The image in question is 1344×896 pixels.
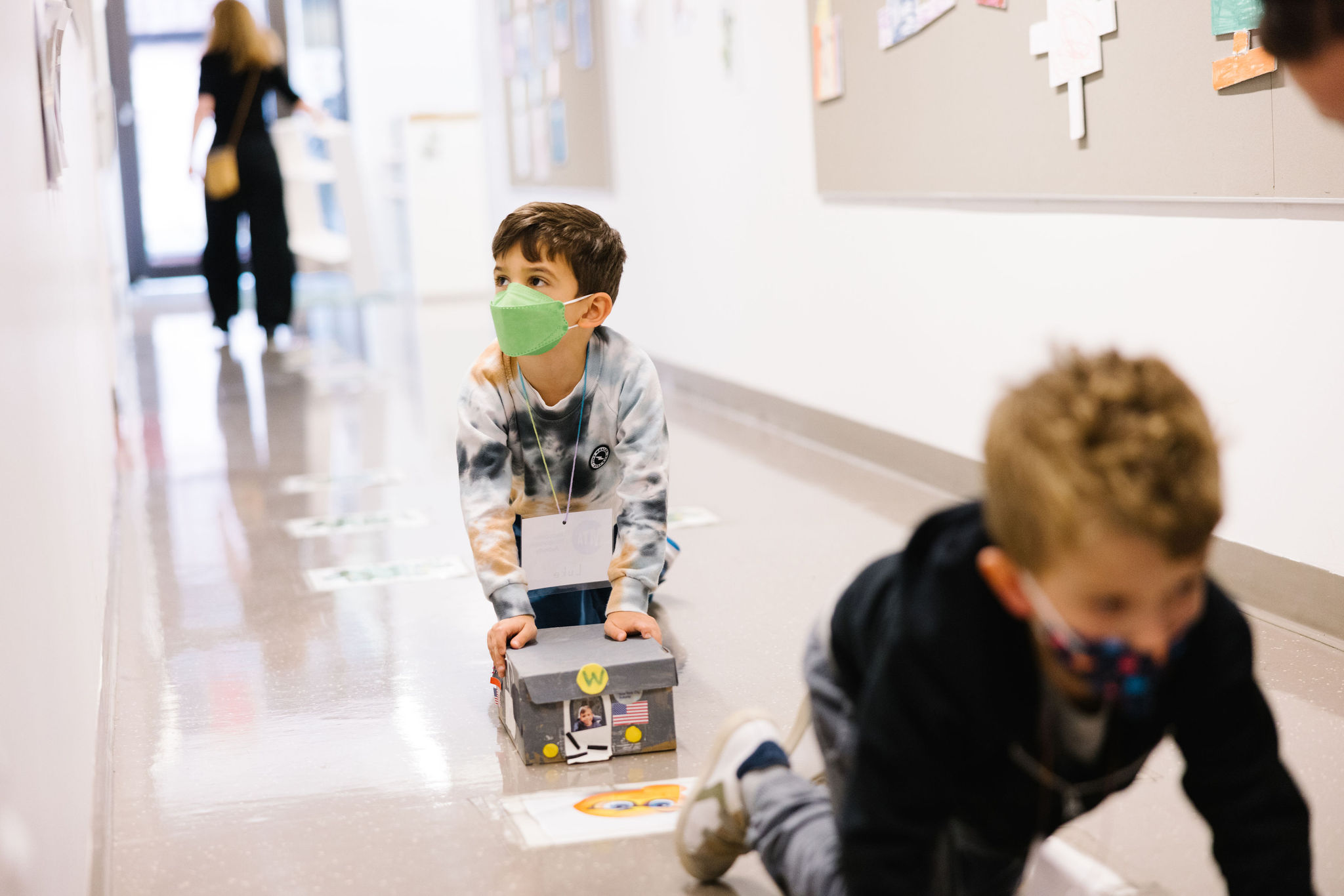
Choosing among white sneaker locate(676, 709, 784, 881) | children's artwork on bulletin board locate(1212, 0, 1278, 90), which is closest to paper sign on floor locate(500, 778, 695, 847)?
white sneaker locate(676, 709, 784, 881)

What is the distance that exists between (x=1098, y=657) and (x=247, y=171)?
6.08m

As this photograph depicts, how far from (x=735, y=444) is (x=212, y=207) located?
3.44 metres

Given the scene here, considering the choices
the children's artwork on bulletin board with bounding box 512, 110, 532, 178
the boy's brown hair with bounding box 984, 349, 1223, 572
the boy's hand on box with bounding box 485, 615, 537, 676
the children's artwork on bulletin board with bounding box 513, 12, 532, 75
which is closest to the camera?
the boy's brown hair with bounding box 984, 349, 1223, 572

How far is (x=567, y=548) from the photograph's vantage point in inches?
83.8

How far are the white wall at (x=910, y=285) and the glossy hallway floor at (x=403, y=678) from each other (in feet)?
0.83

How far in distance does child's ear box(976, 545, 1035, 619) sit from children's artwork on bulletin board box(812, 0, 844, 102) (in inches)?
119

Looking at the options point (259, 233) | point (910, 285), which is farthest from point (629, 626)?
point (259, 233)

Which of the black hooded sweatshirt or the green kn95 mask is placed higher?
the green kn95 mask

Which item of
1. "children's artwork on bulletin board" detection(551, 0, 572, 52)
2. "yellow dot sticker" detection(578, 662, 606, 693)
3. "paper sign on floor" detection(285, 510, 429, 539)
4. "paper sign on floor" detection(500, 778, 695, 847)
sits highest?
"children's artwork on bulletin board" detection(551, 0, 572, 52)

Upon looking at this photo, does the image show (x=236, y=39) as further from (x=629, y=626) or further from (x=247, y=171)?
(x=629, y=626)

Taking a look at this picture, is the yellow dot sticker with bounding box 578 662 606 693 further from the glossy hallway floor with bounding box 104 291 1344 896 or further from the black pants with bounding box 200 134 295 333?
the black pants with bounding box 200 134 295 333

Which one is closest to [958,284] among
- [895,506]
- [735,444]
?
[895,506]

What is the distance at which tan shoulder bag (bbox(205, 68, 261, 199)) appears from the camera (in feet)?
20.8

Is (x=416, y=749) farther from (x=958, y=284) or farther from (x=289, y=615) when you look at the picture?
(x=958, y=284)
